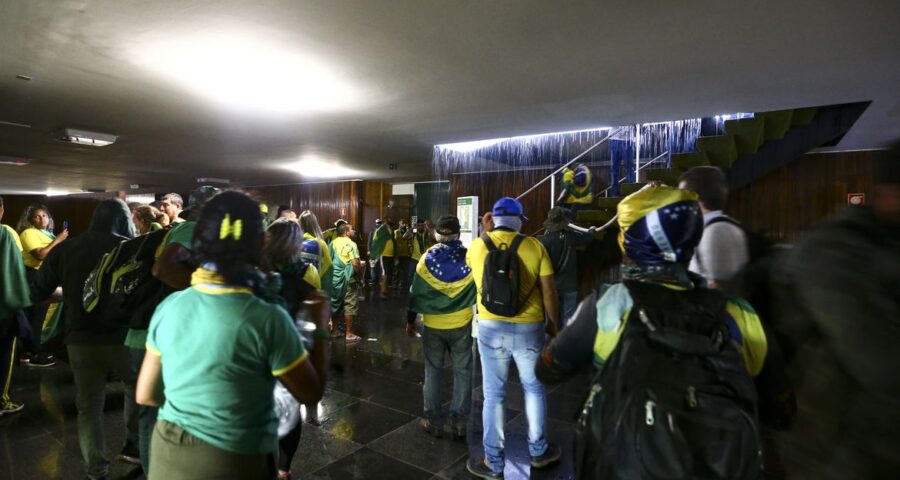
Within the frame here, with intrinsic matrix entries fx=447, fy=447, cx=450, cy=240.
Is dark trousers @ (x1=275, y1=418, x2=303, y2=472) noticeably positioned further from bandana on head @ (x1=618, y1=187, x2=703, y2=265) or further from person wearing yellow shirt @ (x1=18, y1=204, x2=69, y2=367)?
person wearing yellow shirt @ (x1=18, y1=204, x2=69, y2=367)

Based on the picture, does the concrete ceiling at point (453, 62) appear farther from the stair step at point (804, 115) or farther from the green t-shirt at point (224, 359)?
the green t-shirt at point (224, 359)

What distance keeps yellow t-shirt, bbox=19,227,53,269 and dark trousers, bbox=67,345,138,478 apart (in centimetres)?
294

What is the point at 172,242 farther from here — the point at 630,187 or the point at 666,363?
the point at 630,187

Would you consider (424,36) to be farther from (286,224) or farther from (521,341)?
(521,341)

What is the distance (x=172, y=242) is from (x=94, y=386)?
42.4 inches

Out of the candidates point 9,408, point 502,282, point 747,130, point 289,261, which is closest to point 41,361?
point 9,408

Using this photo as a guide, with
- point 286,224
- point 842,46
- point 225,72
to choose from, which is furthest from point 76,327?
point 842,46

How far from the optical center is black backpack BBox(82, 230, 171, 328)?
2.34m

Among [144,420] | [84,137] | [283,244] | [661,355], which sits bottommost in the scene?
[144,420]

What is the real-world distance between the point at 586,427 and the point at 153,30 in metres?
3.55

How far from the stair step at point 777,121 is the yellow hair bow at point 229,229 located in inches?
233

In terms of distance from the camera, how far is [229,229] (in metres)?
1.30

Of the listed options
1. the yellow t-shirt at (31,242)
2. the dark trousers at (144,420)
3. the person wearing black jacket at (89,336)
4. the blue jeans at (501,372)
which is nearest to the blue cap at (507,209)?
the blue jeans at (501,372)

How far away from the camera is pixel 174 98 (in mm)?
4660
